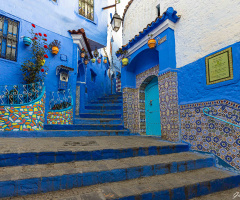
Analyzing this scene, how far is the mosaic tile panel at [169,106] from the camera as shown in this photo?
411 cm

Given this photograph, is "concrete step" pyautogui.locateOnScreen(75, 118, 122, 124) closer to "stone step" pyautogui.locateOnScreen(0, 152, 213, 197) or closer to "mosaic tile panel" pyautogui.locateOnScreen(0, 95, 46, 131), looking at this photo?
"mosaic tile panel" pyautogui.locateOnScreen(0, 95, 46, 131)

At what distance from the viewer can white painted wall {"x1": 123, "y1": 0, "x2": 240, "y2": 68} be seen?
309 centimetres

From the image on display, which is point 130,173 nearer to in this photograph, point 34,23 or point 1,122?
point 1,122

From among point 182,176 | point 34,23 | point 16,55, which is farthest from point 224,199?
point 34,23

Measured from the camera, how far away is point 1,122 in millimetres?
4012

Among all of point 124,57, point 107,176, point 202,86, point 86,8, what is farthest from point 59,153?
point 86,8

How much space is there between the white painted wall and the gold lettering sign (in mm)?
180

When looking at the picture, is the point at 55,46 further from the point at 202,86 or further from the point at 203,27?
the point at 202,86

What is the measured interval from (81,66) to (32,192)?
24.6 ft

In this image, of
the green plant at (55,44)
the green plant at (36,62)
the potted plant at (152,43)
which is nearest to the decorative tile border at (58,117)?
the green plant at (36,62)

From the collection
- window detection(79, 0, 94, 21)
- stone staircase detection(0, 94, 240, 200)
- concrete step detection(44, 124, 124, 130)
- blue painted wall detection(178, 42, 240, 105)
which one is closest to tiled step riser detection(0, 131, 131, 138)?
concrete step detection(44, 124, 124, 130)

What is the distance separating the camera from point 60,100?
642 centimetres

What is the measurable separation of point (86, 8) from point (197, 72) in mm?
7140

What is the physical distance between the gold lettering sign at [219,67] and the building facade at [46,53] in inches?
181
